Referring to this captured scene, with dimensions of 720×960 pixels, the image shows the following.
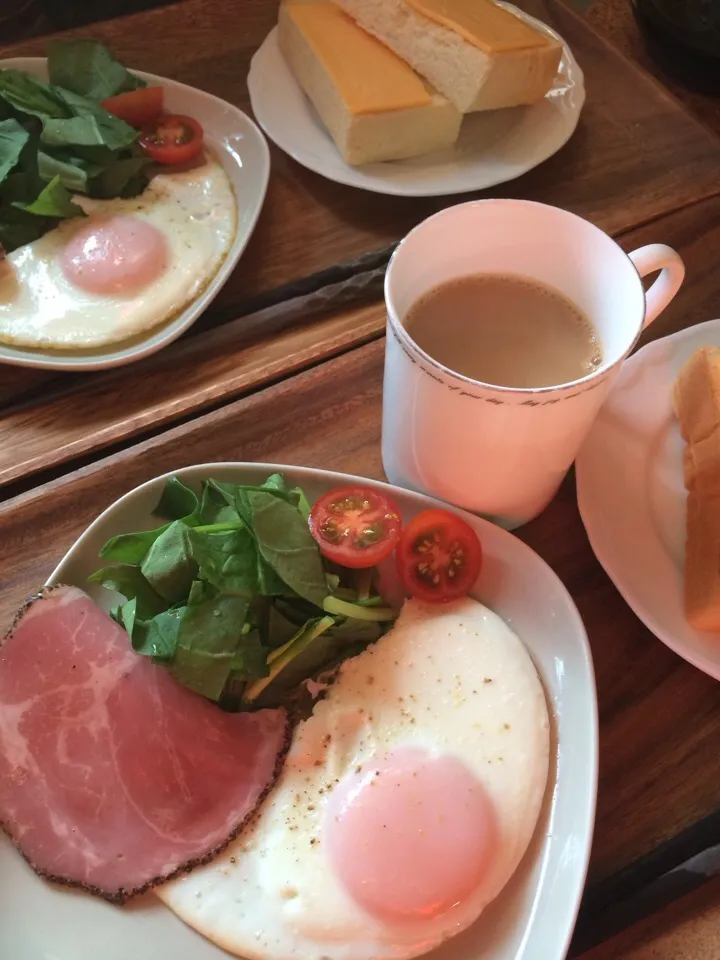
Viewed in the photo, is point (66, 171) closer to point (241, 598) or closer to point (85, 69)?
Result: point (85, 69)

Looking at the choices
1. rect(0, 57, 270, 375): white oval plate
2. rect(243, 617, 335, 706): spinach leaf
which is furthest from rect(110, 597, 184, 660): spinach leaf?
rect(0, 57, 270, 375): white oval plate

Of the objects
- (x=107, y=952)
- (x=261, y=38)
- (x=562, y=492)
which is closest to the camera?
(x=107, y=952)

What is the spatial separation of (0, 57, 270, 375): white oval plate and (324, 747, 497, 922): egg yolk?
0.70 metres

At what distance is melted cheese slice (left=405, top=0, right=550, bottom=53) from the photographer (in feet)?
4.41

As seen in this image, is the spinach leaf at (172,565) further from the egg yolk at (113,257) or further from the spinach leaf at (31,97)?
the spinach leaf at (31,97)

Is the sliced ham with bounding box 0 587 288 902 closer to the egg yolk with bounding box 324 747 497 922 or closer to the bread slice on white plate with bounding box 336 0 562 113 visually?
the egg yolk with bounding box 324 747 497 922

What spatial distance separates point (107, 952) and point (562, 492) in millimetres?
746

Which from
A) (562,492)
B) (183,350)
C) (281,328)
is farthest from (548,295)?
(183,350)

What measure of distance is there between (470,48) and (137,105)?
605 millimetres

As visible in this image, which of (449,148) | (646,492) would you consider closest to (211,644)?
(646,492)

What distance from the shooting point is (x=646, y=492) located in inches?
39.5

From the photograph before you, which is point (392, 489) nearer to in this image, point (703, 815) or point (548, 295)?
point (548, 295)

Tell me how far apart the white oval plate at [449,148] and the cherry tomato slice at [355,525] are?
67 cm

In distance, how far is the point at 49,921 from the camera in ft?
2.43
